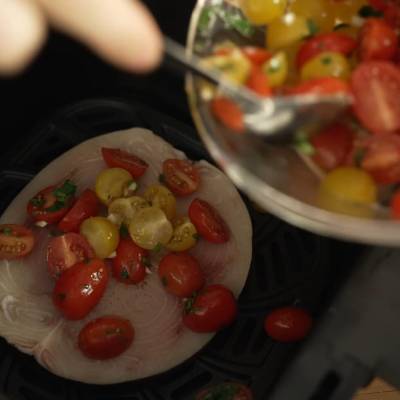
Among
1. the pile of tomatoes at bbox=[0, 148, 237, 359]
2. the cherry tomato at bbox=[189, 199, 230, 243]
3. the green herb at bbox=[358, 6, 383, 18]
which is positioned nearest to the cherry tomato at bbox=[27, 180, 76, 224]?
the pile of tomatoes at bbox=[0, 148, 237, 359]

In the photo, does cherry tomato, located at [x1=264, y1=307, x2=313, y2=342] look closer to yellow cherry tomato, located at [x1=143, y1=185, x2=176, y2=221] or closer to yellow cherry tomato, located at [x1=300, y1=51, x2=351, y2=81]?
yellow cherry tomato, located at [x1=143, y1=185, x2=176, y2=221]

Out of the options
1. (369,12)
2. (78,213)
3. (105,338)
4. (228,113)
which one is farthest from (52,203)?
(369,12)

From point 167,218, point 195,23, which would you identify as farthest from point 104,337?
point 195,23

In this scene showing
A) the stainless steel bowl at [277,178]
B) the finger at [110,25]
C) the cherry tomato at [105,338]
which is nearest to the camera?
the stainless steel bowl at [277,178]

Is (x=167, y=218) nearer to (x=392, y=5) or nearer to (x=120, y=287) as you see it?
(x=120, y=287)

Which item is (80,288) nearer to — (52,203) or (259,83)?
(52,203)

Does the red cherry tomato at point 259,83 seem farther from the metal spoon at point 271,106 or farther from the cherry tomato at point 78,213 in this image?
the cherry tomato at point 78,213

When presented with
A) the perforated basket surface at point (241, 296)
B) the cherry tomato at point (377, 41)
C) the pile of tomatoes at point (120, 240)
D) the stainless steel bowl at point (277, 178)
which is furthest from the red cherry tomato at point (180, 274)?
the cherry tomato at point (377, 41)
